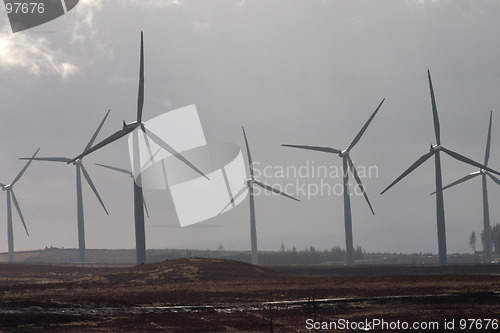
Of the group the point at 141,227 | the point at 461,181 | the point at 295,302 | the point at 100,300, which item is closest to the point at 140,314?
the point at 100,300

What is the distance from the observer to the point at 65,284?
94312mm

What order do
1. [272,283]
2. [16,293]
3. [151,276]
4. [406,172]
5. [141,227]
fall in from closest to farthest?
[16,293] → [272,283] → [151,276] → [141,227] → [406,172]

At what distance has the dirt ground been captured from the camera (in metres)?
59.2

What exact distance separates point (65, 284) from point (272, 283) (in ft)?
76.3

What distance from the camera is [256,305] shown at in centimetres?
6931

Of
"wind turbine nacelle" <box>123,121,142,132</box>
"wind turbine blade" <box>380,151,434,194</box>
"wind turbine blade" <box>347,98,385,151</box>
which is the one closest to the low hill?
"wind turbine nacelle" <box>123,121,142,132</box>

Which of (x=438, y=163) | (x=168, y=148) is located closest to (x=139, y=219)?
(x=168, y=148)

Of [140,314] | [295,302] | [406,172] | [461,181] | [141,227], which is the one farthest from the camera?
[461,181]

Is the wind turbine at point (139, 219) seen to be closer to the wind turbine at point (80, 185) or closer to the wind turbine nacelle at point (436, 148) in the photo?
the wind turbine at point (80, 185)

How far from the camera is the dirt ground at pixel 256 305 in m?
59.2

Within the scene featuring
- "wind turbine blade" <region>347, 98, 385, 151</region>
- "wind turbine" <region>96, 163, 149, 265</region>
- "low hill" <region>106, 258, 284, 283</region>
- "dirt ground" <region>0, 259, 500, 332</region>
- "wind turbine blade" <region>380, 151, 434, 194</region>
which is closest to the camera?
"dirt ground" <region>0, 259, 500, 332</region>

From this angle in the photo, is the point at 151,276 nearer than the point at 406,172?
Yes

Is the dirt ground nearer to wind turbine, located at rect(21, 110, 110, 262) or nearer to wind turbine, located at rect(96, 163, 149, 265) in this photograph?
wind turbine, located at rect(96, 163, 149, 265)

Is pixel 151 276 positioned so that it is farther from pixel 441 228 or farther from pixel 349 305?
pixel 441 228
